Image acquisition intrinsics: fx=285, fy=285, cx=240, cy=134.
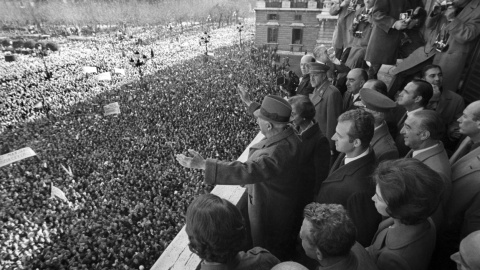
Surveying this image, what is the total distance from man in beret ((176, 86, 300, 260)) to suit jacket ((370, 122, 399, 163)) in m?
0.79

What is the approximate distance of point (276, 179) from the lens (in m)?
2.49

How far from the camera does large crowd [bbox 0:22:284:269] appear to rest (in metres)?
5.79

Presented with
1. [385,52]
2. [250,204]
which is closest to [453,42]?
[385,52]

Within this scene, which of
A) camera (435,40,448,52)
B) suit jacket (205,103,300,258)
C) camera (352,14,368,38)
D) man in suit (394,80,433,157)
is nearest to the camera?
suit jacket (205,103,300,258)

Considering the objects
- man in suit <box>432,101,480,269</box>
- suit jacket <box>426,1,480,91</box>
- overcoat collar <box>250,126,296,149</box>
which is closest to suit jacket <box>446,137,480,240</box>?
man in suit <box>432,101,480,269</box>

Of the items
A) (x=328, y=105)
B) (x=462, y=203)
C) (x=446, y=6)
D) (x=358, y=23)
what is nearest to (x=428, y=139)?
(x=462, y=203)

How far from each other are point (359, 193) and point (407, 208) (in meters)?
0.69

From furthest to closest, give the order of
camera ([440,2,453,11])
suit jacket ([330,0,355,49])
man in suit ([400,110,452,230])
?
suit jacket ([330,0,355,49]), camera ([440,2,453,11]), man in suit ([400,110,452,230])

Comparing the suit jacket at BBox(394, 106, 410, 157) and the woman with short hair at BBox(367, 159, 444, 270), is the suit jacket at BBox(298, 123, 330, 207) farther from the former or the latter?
the woman with short hair at BBox(367, 159, 444, 270)

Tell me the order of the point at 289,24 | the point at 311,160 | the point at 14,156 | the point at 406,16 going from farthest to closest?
the point at 289,24
the point at 14,156
the point at 406,16
the point at 311,160

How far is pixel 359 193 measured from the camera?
2.14 metres

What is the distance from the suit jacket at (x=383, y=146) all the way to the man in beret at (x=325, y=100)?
1.32 m

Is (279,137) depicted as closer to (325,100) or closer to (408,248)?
(408,248)

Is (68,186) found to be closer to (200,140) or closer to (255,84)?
(200,140)
